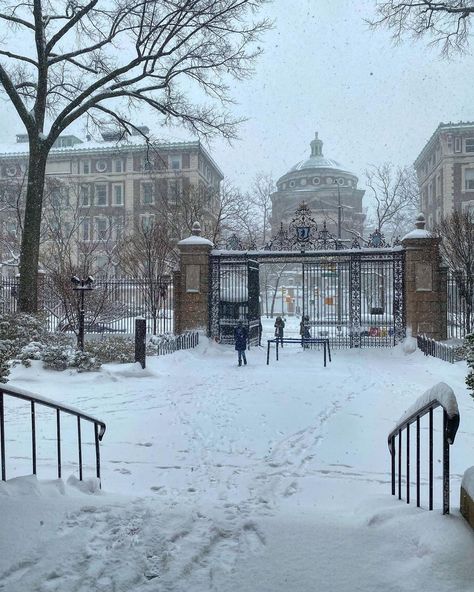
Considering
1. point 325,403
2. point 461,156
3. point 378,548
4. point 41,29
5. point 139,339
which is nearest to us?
point 378,548

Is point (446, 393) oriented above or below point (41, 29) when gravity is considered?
below

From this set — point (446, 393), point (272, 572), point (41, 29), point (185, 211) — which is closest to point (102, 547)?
point (272, 572)

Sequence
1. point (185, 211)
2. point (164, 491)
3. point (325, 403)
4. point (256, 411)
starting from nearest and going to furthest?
1. point (164, 491)
2. point (256, 411)
3. point (325, 403)
4. point (185, 211)

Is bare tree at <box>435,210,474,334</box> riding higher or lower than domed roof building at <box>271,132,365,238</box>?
lower

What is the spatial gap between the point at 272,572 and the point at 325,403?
7155 millimetres

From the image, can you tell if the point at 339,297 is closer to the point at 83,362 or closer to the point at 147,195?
the point at 83,362

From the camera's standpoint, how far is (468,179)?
5166cm

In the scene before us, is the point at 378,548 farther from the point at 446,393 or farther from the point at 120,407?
the point at 120,407

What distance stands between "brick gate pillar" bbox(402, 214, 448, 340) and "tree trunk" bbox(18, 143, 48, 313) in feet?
39.1

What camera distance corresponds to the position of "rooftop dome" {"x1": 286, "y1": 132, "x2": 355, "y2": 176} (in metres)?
73.9

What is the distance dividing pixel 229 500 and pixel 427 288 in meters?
14.5

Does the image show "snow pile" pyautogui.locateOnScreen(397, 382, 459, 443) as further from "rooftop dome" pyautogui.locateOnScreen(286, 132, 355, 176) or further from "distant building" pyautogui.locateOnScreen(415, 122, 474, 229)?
"rooftop dome" pyautogui.locateOnScreen(286, 132, 355, 176)

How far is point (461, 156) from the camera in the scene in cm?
5125

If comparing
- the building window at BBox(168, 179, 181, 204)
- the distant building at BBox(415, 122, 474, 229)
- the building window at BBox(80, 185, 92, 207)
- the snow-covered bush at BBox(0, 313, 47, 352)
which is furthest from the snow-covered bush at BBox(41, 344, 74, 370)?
the distant building at BBox(415, 122, 474, 229)
